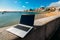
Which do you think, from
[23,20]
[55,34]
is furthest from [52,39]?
[23,20]

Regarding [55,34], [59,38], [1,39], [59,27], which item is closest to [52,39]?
[59,38]

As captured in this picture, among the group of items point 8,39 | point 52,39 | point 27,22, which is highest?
point 27,22

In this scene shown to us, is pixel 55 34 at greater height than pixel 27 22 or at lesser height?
lesser

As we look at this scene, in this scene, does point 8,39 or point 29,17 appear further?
point 29,17

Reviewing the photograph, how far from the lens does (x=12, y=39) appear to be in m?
0.87

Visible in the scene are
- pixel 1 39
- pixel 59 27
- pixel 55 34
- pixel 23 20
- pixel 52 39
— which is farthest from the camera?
pixel 59 27

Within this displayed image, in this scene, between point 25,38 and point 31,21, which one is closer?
point 25,38

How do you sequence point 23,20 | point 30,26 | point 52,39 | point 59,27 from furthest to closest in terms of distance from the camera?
point 59,27
point 52,39
point 23,20
point 30,26

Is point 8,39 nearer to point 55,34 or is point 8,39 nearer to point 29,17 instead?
point 29,17

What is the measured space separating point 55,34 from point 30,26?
148cm

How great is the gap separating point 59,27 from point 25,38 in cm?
229

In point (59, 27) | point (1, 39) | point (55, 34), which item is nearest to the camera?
point (1, 39)

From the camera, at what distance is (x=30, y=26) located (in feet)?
3.80

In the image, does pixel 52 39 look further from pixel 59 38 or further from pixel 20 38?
pixel 20 38
